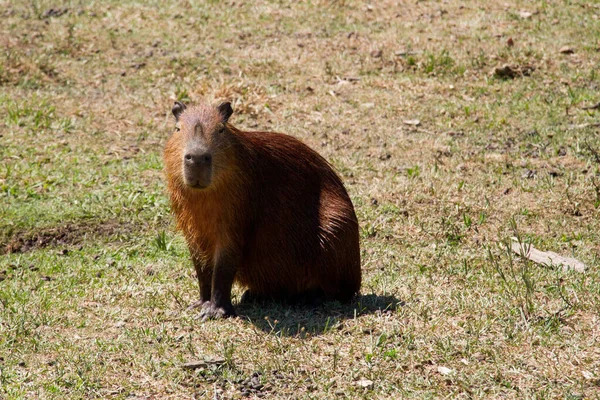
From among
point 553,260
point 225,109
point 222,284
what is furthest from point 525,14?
point 222,284

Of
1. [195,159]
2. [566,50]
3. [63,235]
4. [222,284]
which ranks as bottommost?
[63,235]

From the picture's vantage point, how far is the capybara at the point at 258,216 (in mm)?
4652

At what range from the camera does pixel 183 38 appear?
982 cm

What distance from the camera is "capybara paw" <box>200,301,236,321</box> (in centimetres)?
471

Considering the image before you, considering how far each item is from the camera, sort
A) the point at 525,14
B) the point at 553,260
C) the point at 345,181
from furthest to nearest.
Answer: the point at 525,14 < the point at 345,181 < the point at 553,260

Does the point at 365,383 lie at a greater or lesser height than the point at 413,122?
lesser

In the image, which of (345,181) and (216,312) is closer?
(216,312)

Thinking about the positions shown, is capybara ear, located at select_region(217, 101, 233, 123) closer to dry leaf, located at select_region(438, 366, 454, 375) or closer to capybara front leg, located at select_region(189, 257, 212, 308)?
capybara front leg, located at select_region(189, 257, 212, 308)

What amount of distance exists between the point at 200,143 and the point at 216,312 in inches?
36.0

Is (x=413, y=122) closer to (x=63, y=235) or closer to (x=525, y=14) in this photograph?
(x=525, y=14)

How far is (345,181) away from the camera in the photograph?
23.0ft

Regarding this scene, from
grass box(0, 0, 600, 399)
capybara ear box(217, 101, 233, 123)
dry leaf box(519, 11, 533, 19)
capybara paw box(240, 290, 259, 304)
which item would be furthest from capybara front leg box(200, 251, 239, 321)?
dry leaf box(519, 11, 533, 19)

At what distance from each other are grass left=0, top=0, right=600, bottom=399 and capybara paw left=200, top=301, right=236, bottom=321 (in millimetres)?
108

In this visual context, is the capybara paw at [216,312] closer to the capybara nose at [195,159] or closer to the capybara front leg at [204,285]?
the capybara front leg at [204,285]
